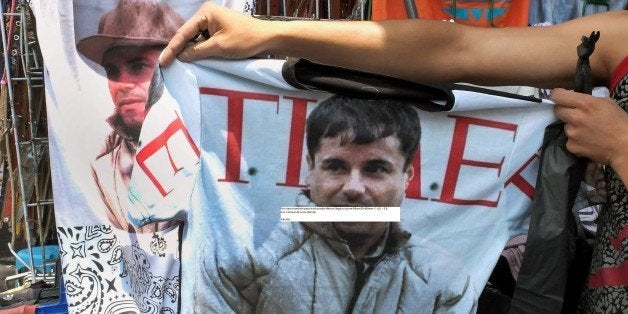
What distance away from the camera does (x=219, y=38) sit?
1.51 metres

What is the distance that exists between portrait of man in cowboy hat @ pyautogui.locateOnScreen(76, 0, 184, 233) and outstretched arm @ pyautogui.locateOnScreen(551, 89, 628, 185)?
1.55m

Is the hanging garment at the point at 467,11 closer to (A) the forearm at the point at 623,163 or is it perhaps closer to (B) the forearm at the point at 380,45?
(B) the forearm at the point at 380,45

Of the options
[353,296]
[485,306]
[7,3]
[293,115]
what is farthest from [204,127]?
[7,3]

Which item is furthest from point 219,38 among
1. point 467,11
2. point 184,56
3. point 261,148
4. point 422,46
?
point 467,11

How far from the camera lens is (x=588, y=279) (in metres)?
1.55

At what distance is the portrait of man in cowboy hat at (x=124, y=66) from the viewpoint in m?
2.41

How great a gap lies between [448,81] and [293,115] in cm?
43

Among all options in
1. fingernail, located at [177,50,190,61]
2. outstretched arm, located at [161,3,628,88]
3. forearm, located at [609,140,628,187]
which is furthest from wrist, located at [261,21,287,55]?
forearm, located at [609,140,628,187]

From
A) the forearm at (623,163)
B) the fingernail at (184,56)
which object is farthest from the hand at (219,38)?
the forearm at (623,163)

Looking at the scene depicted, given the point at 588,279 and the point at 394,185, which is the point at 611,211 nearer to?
the point at 588,279

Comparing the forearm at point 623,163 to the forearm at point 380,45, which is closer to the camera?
the forearm at point 623,163

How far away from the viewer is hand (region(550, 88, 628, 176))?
4.60 ft

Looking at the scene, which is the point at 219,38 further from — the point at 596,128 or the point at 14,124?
the point at 14,124

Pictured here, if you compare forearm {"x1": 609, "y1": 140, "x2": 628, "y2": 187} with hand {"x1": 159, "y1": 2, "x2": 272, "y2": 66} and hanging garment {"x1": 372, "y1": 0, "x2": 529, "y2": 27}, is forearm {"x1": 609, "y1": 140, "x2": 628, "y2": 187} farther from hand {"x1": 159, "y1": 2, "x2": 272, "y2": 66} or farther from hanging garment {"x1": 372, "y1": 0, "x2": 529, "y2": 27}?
hanging garment {"x1": 372, "y1": 0, "x2": 529, "y2": 27}
